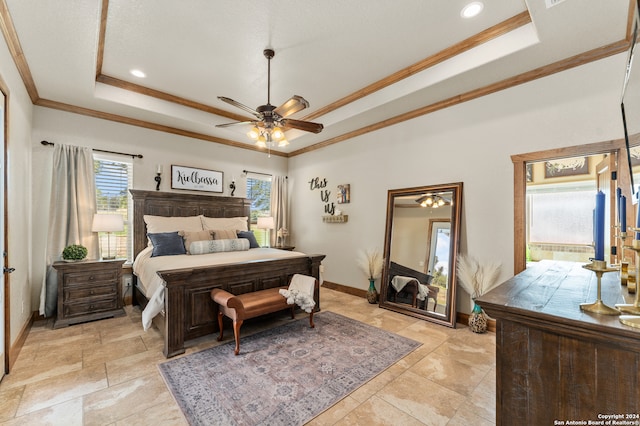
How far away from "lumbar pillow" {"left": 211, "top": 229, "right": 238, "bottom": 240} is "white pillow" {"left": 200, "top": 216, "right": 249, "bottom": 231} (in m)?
0.28

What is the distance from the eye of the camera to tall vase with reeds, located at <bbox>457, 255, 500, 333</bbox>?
10.3ft

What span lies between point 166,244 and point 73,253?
1054 millimetres

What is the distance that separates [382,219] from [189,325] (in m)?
3.07

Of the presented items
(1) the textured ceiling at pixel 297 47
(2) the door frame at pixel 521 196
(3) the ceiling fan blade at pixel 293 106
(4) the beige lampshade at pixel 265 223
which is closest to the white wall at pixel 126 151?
(1) the textured ceiling at pixel 297 47

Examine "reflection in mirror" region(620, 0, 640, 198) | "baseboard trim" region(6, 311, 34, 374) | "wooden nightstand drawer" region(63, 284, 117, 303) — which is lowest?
"baseboard trim" region(6, 311, 34, 374)

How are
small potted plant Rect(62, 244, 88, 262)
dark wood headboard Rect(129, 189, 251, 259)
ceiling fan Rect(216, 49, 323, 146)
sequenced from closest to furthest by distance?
1. ceiling fan Rect(216, 49, 323, 146)
2. small potted plant Rect(62, 244, 88, 262)
3. dark wood headboard Rect(129, 189, 251, 259)

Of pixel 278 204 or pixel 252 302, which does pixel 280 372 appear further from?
pixel 278 204

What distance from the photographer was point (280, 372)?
2.31 m

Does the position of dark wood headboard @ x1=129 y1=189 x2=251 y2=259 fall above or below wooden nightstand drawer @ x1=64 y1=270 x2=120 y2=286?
above

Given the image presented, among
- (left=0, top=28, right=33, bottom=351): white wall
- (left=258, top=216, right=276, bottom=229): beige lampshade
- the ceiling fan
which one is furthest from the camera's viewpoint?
(left=258, top=216, right=276, bottom=229): beige lampshade

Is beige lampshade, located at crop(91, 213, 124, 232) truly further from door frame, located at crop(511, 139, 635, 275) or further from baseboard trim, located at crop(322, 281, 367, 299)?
door frame, located at crop(511, 139, 635, 275)

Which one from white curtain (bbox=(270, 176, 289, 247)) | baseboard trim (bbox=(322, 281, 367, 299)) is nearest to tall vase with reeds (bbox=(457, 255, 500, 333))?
baseboard trim (bbox=(322, 281, 367, 299))

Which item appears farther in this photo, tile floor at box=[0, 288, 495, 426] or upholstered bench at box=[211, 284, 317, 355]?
upholstered bench at box=[211, 284, 317, 355]

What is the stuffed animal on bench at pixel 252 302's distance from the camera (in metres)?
2.61
